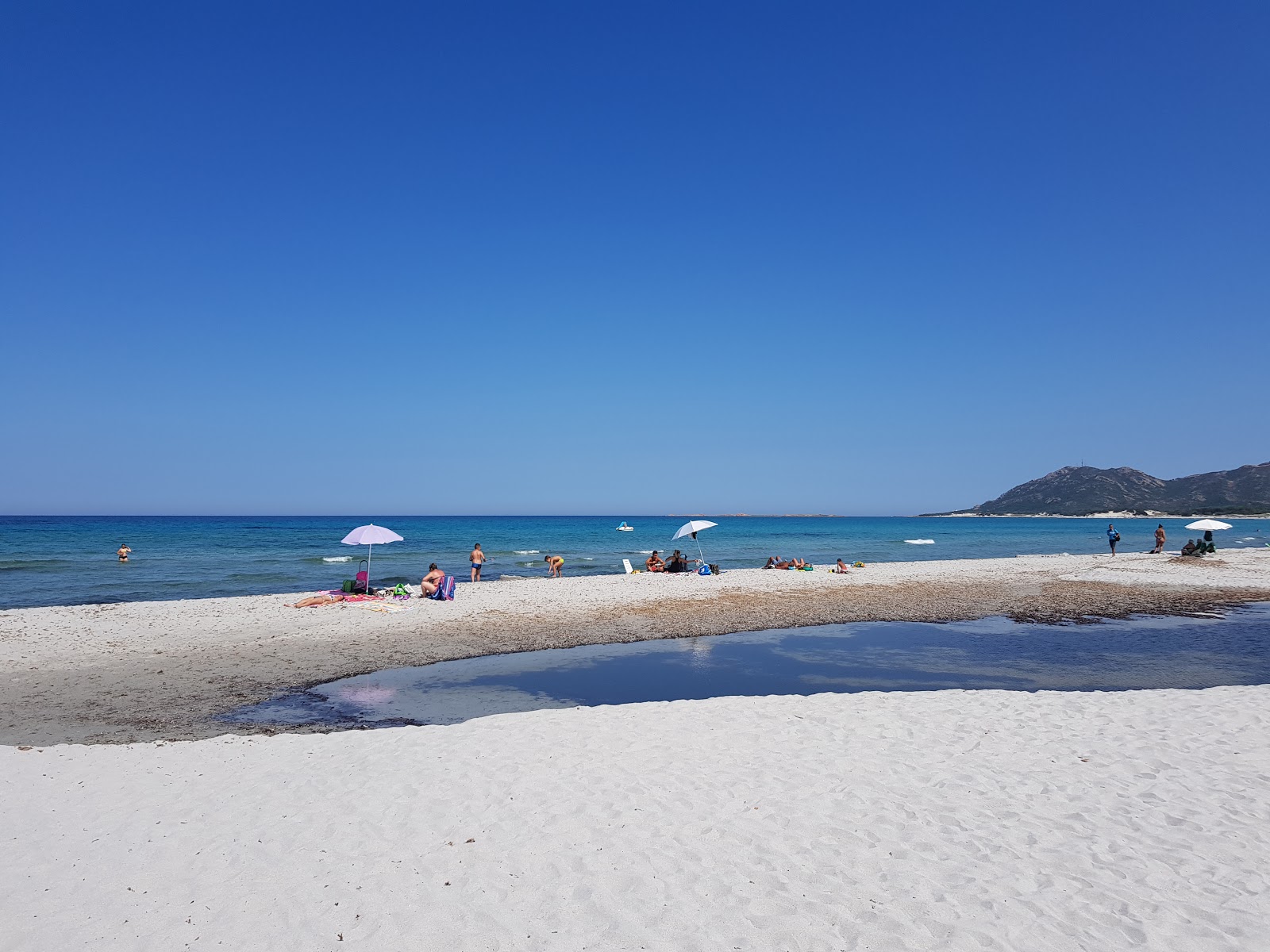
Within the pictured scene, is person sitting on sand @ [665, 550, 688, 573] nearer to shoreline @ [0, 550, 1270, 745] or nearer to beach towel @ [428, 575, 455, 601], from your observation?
shoreline @ [0, 550, 1270, 745]

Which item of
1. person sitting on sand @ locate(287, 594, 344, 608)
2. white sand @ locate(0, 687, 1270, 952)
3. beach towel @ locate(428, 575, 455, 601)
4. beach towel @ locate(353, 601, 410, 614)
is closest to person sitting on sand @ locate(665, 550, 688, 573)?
beach towel @ locate(428, 575, 455, 601)

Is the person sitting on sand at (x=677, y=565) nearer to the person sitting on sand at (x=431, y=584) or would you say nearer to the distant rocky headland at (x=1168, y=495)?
the person sitting on sand at (x=431, y=584)

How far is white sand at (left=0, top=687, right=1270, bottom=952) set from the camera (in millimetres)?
4684

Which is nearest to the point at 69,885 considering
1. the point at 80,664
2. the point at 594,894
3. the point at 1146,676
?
the point at 594,894

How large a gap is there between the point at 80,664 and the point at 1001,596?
85.4 ft

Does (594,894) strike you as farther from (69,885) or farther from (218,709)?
(218,709)

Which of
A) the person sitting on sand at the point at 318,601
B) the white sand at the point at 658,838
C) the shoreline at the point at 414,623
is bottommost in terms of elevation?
the shoreline at the point at 414,623

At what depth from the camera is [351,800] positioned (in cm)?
676

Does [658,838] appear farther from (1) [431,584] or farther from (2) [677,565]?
(2) [677,565]

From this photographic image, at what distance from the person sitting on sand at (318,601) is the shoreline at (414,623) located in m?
0.50

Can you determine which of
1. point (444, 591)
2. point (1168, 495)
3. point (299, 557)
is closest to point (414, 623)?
point (444, 591)

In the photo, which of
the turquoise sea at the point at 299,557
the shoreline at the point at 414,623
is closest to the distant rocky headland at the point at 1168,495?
the turquoise sea at the point at 299,557

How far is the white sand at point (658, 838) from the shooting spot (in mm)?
4684

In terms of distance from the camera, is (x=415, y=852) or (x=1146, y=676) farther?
(x=1146, y=676)
